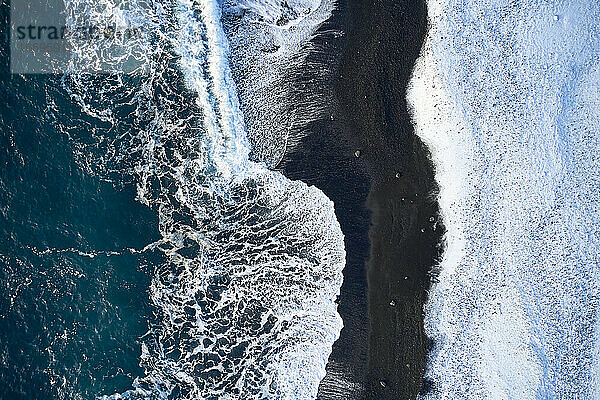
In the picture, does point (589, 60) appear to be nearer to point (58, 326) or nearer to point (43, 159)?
point (43, 159)

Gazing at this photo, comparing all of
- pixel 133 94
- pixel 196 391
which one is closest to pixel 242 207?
pixel 133 94

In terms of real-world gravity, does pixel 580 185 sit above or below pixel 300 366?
above

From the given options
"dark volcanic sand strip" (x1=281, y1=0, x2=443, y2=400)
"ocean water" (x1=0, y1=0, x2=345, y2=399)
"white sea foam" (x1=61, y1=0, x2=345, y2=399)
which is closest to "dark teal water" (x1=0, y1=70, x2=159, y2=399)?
"ocean water" (x1=0, y1=0, x2=345, y2=399)

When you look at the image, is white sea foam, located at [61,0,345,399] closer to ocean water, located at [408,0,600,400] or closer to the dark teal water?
the dark teal water

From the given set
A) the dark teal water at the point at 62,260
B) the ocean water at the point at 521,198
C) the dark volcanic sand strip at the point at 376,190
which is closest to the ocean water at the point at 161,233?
the dark teal water at the point at 62,260

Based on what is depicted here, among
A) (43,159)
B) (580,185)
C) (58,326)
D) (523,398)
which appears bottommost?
(523,398)

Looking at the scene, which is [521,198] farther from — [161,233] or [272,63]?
[161,233]
